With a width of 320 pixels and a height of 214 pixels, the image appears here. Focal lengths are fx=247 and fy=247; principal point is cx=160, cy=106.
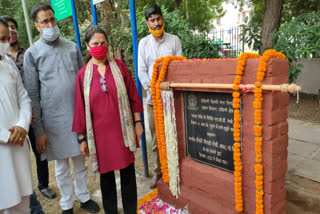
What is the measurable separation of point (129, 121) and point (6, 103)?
3.28 feet

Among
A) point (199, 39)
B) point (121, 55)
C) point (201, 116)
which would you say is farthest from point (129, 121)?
point (121, 55)

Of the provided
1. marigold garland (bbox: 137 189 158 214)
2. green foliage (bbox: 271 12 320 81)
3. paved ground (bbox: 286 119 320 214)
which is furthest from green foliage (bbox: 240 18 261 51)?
marigold garland (bbox: 137 189 158 214)

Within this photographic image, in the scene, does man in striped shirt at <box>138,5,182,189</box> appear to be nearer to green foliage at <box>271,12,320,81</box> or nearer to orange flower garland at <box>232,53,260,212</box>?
orange flower garland at <box>232,53,260,212</box>

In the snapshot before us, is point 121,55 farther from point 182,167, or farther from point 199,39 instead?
point 182,167

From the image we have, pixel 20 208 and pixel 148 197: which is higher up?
pixel 20 208

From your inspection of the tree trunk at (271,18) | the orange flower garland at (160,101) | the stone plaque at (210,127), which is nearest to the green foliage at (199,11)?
the tree trunk at (271,18)

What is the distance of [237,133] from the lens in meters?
2.13

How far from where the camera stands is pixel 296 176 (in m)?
3.11

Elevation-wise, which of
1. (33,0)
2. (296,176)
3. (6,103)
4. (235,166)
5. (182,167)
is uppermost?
(33,0)

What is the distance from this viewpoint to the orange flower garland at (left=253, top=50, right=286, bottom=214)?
186 centimetres

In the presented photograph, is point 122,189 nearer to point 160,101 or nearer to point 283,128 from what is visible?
point 160,101

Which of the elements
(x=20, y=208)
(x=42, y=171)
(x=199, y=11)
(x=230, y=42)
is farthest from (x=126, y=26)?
(x=199, y=11)

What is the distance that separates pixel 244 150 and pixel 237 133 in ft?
0.58

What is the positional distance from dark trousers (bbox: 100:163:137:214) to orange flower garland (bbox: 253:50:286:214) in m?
1.18
